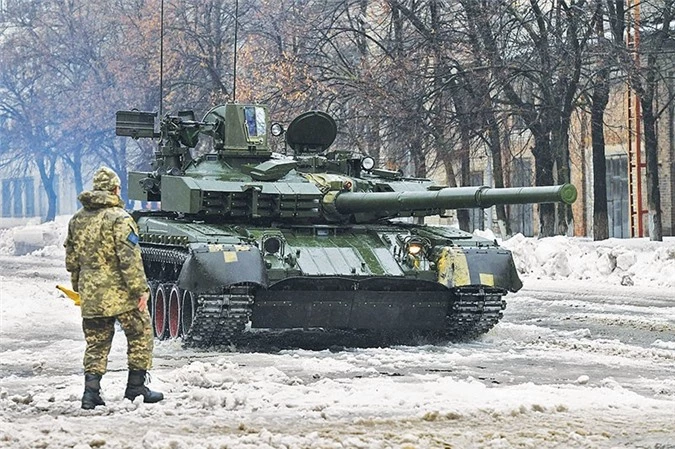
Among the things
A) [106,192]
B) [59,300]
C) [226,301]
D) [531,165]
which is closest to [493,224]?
[531,165]

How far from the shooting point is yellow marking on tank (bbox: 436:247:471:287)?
14773 mm

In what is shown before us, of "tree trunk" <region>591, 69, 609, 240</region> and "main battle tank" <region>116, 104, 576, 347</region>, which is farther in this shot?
"tree trunk" <region>591, 69, 609, 240</region>

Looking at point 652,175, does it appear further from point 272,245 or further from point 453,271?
point 272,245

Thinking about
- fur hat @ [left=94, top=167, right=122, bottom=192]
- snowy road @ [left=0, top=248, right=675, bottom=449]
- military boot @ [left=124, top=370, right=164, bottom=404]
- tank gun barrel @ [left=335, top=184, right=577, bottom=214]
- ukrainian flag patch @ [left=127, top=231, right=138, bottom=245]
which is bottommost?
snowy road @ [left=0, top=248, right=675, bottom=449]

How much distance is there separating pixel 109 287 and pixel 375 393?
202 cm

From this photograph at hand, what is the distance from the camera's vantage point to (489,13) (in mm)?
28141

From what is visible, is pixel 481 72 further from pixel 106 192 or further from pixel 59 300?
pixel 106 192

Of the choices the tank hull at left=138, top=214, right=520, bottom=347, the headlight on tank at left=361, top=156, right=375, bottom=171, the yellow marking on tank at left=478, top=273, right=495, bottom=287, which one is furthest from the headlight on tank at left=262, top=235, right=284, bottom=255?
the headlight on tank at left=361, top=156, right=375, bottom=171

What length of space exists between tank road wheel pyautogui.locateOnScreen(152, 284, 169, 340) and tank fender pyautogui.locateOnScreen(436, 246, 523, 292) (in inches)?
118

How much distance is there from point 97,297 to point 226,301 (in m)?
3.60

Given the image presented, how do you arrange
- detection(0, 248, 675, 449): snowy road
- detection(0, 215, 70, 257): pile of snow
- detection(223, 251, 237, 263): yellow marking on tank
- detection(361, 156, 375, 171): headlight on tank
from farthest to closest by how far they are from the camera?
detection(0, 215, 70, 257): pile of snow
detection(361, 156, 375, 171): headlight on tank
detection(223, 251, 237, 263): yellow marking on tank
detection(0, 248, 675, 449): snowy road

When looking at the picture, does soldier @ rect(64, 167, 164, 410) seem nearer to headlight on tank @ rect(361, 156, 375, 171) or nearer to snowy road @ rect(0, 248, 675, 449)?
snowy road @ rect(0, 248, 675, 449)

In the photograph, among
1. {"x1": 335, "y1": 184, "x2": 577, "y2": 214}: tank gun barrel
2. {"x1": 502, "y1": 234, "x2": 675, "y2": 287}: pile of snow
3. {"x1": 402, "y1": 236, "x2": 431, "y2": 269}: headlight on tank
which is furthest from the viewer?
{"x1": 502, "y1": 234, "x2": 675, "y2": 287}: pile of snow

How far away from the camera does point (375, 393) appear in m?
10.8
